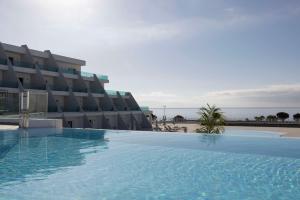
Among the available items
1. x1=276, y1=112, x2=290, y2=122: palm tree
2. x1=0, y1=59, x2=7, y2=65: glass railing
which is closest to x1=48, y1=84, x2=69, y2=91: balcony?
x1=0, y1=59, x2=7, y2=65: glass railing

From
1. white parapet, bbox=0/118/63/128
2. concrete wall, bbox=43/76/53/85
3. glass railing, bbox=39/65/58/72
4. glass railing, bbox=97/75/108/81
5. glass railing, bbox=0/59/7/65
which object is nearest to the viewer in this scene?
white parapet, bbox=0/118/63/128

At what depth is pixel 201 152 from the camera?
1390 centimetres

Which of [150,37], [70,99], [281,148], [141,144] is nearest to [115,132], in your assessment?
[141,144]

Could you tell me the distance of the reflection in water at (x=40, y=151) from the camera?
10016mm

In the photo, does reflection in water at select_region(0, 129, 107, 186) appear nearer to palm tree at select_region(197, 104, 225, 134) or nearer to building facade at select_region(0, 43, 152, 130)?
building facade at select_region(0, 43, 152, 130)

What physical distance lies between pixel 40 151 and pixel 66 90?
27681 mm

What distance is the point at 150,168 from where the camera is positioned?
10.7 m

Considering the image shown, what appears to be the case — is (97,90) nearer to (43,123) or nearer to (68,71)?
(68,71)

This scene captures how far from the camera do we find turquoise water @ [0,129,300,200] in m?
7.82

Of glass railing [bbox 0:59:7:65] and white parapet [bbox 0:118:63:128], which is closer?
white parapet [bbox 0:118:63:128]

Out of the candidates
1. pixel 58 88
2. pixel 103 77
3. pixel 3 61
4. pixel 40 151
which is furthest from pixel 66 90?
pixel 40 151

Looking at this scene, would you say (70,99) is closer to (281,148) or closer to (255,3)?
(255,3)

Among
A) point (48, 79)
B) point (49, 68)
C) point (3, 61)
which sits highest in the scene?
point (49, 68)

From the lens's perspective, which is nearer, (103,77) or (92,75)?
(92,75)
